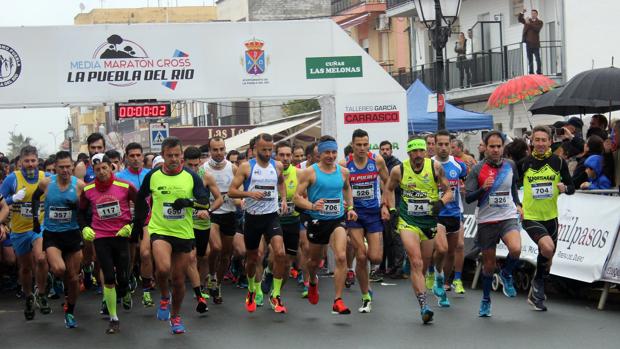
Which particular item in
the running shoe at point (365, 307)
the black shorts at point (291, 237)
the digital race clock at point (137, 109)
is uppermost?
the digital race clock at point (137, 109)

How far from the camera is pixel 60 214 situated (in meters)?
12.6

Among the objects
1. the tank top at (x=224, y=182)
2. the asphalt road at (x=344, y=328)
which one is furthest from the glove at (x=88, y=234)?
the tank top at (x=224, y=182)

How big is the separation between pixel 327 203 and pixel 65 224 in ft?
9.36

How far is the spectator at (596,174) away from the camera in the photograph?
13.6m

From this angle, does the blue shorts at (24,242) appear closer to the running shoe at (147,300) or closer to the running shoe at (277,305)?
the running shoe at (147,300)

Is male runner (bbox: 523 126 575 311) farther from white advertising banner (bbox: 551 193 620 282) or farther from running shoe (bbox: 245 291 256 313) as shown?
running shoe (bbox: 245 291 256 313)

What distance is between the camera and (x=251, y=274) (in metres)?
13.4

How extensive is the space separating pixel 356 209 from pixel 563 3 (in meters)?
20.7

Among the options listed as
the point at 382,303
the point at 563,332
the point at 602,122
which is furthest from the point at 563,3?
the point at 563,332

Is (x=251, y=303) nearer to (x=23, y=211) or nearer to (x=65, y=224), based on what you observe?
(x=65, y=224)

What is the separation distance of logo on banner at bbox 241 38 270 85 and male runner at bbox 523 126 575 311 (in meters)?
6.65

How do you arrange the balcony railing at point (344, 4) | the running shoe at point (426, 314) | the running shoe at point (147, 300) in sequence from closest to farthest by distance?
1. the running shoe at point (426, 314)
2. the running shoe at point (147, 300)
3. the balcony railing at point (344, 4)

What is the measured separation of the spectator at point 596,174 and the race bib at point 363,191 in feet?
8.15

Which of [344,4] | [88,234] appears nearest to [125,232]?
[88,234]
